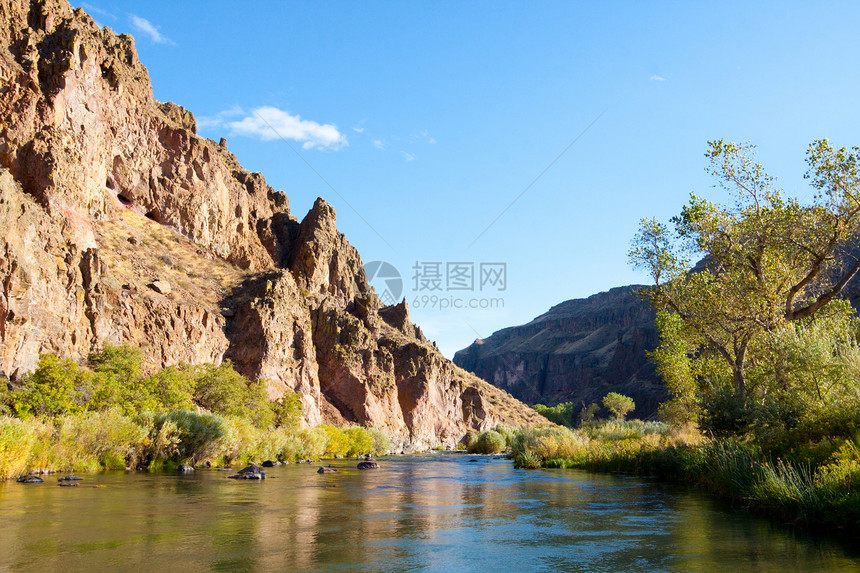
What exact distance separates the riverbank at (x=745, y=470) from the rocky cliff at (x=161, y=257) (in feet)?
124

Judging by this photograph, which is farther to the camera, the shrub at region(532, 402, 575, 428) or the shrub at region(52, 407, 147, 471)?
the shrub at region(532, 402, 575, 428)

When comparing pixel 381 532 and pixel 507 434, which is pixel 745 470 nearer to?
pixel 381 532

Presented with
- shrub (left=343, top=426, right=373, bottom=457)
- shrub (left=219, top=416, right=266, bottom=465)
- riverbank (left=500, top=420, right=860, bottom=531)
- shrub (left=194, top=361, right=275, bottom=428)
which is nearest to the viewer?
riverbank (left=500, top=420, right=860, bottom=531)

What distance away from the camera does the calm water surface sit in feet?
30.1

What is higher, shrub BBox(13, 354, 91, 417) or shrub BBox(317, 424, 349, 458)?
shrub BBox(13, 354, 91, 417)

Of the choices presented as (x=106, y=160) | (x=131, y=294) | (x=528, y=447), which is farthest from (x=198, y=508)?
(x=106, y=160)

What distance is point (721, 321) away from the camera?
25938mm

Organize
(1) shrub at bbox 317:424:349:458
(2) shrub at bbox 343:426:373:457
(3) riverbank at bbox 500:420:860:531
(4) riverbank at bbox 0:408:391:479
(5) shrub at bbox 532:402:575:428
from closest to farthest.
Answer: (3) riverbank at bbox 500:420:860:531
(4) riverbank at bbox 0:408:391:479
(1) shrub at bbox 317:424:349:458
(2) shrub at bbox 343:426:373:457
(5) shrub at bbox 532:402:575:428

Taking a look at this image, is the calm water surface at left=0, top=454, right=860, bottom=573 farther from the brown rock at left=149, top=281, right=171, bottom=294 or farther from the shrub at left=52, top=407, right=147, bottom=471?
the brown rock at left=149, top=281, right=171, bottom=294

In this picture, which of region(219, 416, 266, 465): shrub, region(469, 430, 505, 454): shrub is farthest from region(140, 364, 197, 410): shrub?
region(469, 430, 505, 454): shrub

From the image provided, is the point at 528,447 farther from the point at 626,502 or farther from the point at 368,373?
the point at 368,373

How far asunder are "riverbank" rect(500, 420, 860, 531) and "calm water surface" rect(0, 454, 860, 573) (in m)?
0.85

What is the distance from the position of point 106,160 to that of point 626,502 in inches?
2748

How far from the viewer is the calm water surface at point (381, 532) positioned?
9180 mm
